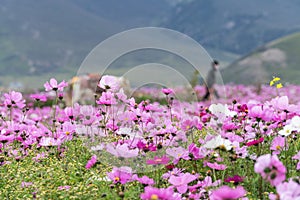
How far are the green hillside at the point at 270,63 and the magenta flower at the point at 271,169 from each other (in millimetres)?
48566

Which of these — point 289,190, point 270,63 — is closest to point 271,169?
point 289,190

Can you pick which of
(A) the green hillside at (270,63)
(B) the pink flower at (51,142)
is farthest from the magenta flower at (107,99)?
(A) the green hillside at (270,63)

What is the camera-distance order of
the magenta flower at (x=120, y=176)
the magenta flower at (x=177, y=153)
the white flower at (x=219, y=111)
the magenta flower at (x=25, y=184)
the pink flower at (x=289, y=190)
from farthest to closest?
the white flower at (x=219, y=111) → the magenta flower at (x=25, y=184) → the magenta flower at (x=177, y=153) → the magenta flower at (x=120, y=176) → the pink flower at (x=289, y=190)

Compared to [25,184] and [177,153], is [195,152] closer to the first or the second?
[177,153]

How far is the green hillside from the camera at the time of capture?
54247 mm

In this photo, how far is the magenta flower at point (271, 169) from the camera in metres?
2.31

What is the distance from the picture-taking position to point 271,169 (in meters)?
2.32

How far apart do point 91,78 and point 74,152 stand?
11.3m

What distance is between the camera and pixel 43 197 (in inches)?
134

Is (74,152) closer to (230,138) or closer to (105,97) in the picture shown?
(105,97)

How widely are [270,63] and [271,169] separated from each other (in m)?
59.0

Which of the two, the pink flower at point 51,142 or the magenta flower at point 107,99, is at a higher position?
the magenta flower at point 107,99

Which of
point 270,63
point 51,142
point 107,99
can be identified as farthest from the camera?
point 270,63

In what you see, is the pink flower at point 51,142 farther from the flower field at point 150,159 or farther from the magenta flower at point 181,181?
the magenta flower at point 181,181
